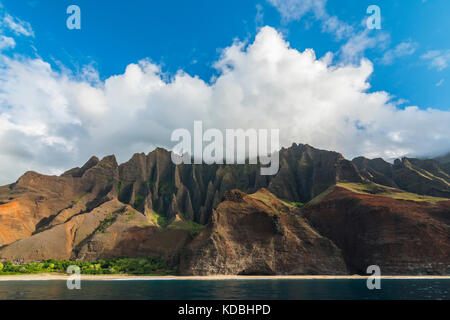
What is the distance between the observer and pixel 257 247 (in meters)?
103

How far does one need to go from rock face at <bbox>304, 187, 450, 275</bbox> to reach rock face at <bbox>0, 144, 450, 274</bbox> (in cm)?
30

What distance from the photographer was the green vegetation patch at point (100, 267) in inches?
4227

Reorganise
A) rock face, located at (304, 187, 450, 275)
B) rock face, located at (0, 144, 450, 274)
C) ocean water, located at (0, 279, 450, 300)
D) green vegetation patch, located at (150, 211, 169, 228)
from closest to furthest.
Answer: ocean water, located at (0, 279, 450, 300)
rock face, located at (304, 187, 450, 275)
rock face, located at (0, 144, 450, 274)
green vegetation patch, located at (150, 211, 169, 228)

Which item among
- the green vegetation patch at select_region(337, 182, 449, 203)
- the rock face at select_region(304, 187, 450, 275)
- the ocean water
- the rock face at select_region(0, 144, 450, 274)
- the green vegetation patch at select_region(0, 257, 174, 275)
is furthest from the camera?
the green vegetation patch at select_region(337, 182, 449, 203)

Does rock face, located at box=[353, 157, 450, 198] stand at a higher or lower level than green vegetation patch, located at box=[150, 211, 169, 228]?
higher

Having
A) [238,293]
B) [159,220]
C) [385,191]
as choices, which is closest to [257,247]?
[385,191]

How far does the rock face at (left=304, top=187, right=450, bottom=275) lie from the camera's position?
296ft

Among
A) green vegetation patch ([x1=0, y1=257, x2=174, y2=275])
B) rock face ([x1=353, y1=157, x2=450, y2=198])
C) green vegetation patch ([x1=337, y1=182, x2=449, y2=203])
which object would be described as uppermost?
rock face ([x1=353, y1=157, x2=450, y2=198])

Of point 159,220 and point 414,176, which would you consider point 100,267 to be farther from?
point 414,176

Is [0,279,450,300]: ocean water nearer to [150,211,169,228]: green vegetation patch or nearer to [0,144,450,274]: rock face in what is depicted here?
[0,144,450,274]: rock face

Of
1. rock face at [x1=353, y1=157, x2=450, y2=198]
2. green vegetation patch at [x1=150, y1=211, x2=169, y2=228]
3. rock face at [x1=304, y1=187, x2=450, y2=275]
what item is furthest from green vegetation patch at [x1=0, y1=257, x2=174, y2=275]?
rock face at [x1=353, y1=157, x2=450, y2=198]

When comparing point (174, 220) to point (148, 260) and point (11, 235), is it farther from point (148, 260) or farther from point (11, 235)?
point (11, 235)

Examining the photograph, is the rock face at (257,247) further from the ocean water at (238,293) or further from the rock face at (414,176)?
the rock face at (414,176)

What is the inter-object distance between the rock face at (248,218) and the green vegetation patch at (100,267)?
599cm
